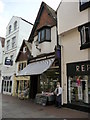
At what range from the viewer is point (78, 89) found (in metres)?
11.2

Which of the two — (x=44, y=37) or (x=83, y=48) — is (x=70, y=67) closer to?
(x=83, y=48)

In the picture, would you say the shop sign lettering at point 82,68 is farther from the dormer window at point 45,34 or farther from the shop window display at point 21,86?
the shop window display at point 21,86

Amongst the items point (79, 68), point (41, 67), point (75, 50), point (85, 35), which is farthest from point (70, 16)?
point (41, 67)

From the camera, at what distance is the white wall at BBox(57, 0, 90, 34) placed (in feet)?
34.8

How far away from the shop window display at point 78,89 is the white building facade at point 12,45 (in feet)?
41.3

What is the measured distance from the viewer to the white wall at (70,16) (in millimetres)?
10620

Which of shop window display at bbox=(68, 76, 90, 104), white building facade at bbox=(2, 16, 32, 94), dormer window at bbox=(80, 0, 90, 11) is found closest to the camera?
dormer window at bbox=(80, 0, 90, 11)

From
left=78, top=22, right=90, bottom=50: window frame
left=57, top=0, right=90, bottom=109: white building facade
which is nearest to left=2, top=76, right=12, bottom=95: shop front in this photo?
left=57, top=0, right=90, bottom=109: white building facade

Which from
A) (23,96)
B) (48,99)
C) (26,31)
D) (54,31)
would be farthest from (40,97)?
(26,31)

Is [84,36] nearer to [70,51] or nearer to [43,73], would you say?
[70,51]

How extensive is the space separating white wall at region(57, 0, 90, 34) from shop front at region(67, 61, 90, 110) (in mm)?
2917

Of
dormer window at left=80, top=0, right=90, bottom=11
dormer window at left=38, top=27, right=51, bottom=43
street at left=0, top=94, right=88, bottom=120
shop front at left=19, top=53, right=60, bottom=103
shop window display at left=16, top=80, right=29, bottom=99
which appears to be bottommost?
street at left=0, top=94, right=88, bottom=120

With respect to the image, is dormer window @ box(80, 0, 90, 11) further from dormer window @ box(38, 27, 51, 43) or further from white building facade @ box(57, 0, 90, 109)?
dormer window @ box(38, 27, 51, 43)

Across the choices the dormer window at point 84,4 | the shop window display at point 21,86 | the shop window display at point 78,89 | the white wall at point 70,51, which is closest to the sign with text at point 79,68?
the white wall at point 70,51
